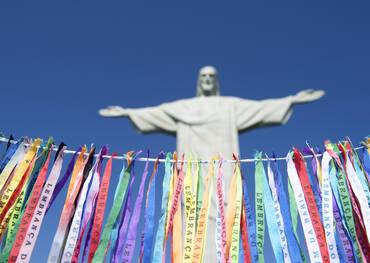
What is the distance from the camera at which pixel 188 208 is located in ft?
16.8

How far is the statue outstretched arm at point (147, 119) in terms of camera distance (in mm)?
6070

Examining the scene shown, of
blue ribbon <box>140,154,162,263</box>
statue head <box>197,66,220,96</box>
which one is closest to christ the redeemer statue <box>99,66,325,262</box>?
statue head <box>197,66,220,96</box>

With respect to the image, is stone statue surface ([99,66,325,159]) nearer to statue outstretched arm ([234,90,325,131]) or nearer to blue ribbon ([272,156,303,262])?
statue outstretched arm ([234,90,325,131])

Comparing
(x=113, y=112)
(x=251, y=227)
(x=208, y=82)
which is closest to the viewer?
(x=251, y=227)

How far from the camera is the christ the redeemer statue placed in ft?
18.7

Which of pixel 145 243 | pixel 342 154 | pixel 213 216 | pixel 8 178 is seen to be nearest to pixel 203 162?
pixel 213 216

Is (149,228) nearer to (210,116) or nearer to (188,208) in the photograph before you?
(188,208)

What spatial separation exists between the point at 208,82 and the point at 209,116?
636mm

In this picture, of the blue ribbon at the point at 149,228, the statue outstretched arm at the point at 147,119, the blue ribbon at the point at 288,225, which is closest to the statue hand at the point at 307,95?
the blue ribbon at the point at 288,225

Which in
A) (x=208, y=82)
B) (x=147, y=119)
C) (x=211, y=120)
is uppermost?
(x=208, y=82)

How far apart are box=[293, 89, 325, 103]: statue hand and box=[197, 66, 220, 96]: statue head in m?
1.12

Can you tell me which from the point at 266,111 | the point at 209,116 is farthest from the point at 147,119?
the point at 266,111

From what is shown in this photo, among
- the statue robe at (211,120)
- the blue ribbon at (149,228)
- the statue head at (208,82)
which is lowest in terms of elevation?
the blue ribbon at (149,228)

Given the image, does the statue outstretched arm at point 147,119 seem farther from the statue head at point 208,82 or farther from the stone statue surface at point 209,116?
the statue head at point 208,82
